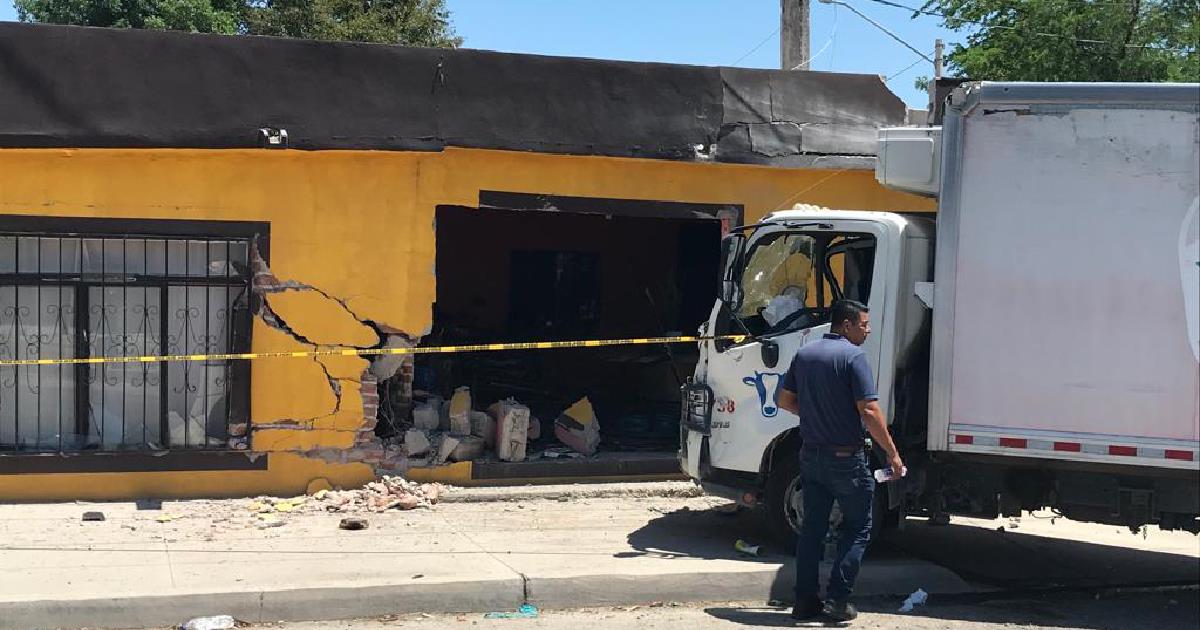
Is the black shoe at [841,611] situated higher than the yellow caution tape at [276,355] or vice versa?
the yellow caution tape at [276,355]

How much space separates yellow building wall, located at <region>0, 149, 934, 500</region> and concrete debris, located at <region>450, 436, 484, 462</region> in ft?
0.45

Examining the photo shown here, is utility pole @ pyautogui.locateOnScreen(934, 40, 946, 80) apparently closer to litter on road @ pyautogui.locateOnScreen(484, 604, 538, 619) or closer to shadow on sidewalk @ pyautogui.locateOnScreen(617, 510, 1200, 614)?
shadow on sidewalk @ pyautogui.locateOnScreen(617, 510, 1200, 614)

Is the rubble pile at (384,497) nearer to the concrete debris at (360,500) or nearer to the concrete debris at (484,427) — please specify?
the concrete debris at (360,500)

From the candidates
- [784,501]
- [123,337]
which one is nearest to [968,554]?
[784,501]

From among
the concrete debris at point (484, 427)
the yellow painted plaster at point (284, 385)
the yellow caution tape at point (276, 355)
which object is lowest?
the concrete debris at point (484, 427)

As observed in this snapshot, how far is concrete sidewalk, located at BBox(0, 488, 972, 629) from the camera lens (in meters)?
6.52

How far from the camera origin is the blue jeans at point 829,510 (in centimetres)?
642

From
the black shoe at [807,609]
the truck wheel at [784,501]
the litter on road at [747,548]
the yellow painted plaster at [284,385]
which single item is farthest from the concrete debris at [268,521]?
the black shoe at [807,609]

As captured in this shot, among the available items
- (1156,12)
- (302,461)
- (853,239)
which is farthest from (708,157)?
(1156,12)

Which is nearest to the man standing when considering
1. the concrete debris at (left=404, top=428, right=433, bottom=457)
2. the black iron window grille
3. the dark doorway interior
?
the concrete debris at (left=404, top=428, right=433, bottom=457)

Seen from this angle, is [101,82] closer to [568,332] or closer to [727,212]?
[727,212]

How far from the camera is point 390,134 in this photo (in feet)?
31.0

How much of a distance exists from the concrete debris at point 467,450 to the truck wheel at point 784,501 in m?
3.31

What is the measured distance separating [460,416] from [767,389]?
3.59m
